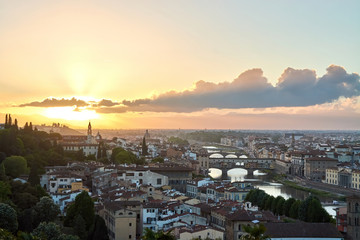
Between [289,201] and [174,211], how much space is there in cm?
541

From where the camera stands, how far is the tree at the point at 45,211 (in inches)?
645

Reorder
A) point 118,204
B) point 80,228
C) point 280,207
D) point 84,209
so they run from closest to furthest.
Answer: point 80,228
point 84,209
point 118,204
point 280,207

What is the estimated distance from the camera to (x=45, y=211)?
16.6 m

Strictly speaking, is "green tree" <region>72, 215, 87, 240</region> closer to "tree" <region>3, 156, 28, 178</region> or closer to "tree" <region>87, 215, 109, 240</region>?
"tree" <region>87, 215, 109, 240</region>

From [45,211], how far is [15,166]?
8531 millimetres

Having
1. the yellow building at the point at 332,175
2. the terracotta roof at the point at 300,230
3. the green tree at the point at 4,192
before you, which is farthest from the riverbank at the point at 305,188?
the green tree at the point at 4,192

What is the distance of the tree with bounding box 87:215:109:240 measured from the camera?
49.2 feet

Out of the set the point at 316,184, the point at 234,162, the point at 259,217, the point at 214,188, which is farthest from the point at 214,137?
the point at 259,217

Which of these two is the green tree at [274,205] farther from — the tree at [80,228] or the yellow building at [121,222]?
the tree at [80,228]

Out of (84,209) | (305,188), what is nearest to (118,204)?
(84,209)

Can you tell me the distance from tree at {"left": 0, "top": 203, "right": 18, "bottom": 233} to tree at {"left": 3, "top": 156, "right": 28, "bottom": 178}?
9.46 metres

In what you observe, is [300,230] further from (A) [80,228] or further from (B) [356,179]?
(B) [356,179]

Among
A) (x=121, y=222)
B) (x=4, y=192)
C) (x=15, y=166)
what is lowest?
(x=121, y=222)

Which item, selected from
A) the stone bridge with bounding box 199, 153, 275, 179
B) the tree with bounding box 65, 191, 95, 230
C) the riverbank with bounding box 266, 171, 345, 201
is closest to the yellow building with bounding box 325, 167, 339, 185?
the riverbank with bounding box 266, 171, 345, 201
